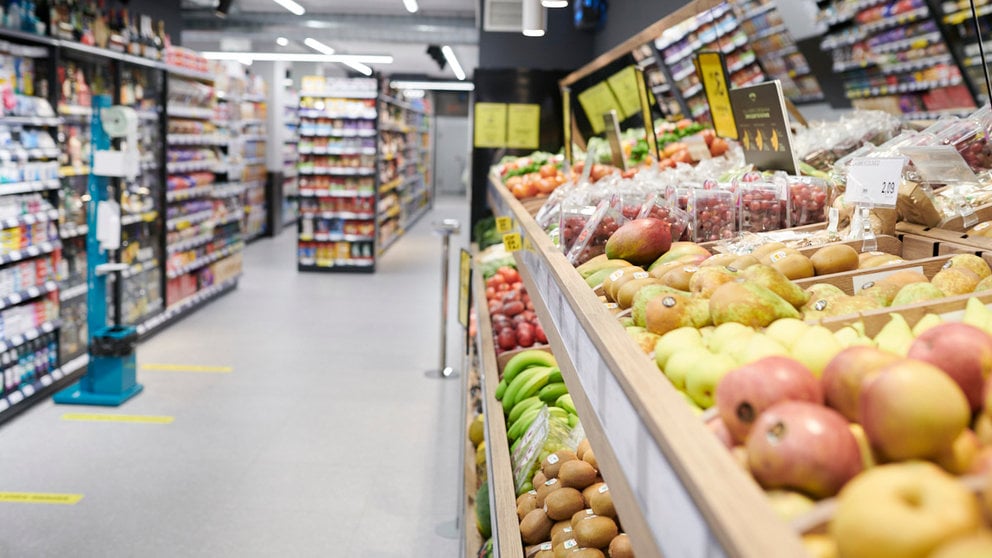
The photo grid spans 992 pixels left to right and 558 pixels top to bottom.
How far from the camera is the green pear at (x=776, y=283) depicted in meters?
1.60

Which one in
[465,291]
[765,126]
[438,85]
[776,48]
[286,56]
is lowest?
[465,291]

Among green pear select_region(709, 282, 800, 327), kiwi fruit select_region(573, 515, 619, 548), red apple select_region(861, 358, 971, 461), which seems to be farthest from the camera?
kiwi fruit select_region(573, 515, 619, 548)

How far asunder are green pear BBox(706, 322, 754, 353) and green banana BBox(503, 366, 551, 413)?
65.5 inches

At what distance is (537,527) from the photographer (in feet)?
7.33

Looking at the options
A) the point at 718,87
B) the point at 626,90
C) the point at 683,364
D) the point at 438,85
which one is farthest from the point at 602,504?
the point at 438,85

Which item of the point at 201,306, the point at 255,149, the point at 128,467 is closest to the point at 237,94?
the point at 255,149

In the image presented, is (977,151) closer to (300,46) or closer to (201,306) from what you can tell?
(201,306)

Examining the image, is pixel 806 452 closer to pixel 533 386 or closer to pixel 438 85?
pixel 533 386

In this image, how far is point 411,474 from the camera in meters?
4.55

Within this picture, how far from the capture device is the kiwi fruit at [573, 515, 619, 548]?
200 centimetres

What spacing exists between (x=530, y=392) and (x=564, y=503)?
84 cm

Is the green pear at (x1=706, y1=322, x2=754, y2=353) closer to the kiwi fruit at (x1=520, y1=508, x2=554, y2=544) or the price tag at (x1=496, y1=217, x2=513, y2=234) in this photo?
the kiwi fruit at (x1=520, y1=508, x2=554, y2=544)

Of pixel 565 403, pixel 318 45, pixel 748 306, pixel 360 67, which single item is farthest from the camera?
pixel 360 67

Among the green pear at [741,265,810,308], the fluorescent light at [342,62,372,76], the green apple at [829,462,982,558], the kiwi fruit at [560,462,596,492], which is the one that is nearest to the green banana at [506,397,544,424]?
the kiwi fruit at [560,462,596,492]
